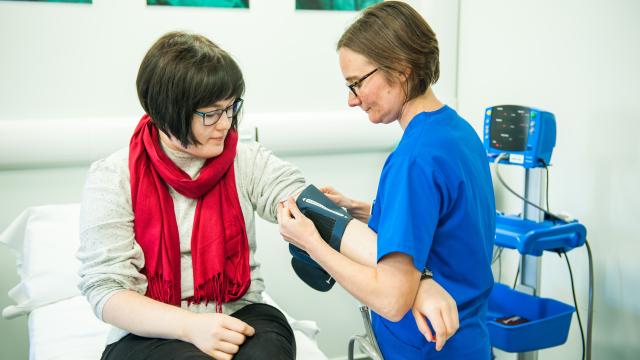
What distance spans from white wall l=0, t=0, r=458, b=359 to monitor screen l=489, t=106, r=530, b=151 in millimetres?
713

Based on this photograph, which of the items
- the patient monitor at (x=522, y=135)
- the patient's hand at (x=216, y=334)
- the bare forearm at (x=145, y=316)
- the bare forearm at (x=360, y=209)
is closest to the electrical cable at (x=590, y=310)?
the patient monitor at (x=522, y=135)

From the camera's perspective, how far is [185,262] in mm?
1369

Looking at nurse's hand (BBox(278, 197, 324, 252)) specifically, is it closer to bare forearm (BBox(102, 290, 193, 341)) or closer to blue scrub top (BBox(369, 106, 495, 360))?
blue scrub top (BBox(369, 106, 495, 360))

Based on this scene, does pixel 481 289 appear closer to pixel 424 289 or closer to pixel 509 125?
pixel 424 289

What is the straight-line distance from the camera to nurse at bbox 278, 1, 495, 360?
39.9 inches

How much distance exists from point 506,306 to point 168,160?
121cm

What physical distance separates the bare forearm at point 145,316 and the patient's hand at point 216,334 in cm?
3

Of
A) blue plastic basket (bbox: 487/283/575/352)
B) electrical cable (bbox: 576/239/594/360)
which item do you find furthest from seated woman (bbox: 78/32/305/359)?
electrical cable (bbox: 576/239/594/360)

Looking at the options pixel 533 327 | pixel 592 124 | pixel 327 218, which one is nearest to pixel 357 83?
pixel 327 218

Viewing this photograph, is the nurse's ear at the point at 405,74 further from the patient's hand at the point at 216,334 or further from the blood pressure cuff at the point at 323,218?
the patient's hand at the point at 216,334

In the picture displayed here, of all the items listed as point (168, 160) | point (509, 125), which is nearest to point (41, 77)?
point (168, 160)

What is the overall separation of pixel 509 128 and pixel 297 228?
99cm

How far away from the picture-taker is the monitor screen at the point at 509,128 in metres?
1.78

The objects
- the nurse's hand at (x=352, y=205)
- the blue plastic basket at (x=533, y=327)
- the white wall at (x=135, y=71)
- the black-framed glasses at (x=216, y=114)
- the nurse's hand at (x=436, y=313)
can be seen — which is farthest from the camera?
A: the white wall at (x=135, y=71)
